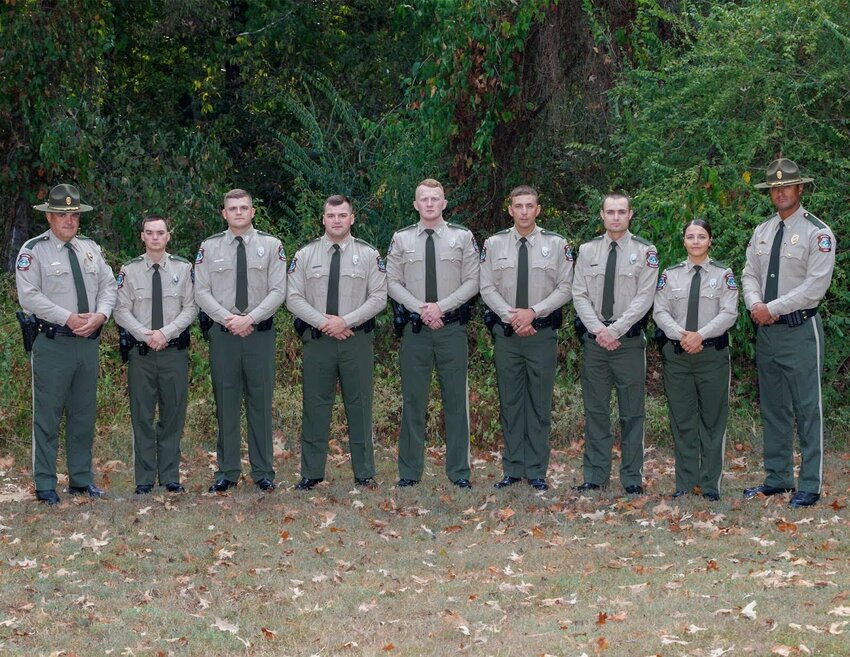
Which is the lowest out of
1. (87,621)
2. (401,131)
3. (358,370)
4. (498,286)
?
(87,621)

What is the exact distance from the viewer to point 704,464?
8.97 metres

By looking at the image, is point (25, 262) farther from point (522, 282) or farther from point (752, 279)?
point (752, 279)

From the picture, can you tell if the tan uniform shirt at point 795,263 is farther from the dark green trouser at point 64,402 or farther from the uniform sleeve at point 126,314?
the dark green trouser at point 64,402

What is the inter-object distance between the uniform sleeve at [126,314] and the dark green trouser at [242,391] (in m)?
0.51

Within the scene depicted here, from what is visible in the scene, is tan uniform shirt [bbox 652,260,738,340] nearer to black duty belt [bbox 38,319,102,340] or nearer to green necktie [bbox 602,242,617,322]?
green necktie [bbox 602,242,617,322]

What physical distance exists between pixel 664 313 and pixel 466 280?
4.81ft

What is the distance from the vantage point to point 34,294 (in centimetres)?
906

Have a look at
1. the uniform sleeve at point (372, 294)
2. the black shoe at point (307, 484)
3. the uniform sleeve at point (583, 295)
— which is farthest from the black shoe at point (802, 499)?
the black shoe at point (307, 484)

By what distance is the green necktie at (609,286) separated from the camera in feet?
29.8

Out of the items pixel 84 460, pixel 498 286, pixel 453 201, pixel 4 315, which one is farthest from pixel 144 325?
pixel 453 201

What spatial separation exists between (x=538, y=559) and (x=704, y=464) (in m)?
2.00

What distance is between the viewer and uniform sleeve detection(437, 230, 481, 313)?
9.35 metres

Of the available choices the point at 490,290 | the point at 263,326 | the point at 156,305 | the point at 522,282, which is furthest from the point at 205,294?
the point at 522,282

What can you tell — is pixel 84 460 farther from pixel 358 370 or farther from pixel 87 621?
pixel 87 621
